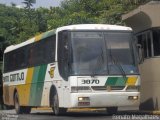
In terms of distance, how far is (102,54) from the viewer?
747 inches

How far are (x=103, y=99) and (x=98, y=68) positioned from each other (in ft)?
Result: 3.57

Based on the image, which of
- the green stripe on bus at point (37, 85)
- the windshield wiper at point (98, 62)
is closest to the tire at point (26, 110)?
the green stripe on bus at point (37, 85)

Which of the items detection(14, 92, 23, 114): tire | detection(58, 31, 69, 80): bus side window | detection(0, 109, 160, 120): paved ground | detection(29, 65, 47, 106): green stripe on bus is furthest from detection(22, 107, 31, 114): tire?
detection(58, 31, 69, 80): bus side window

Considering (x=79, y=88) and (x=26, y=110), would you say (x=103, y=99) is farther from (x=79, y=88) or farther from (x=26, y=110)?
(x=26, y=110)

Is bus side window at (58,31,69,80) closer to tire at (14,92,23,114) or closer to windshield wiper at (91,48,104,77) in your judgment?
windshield wiper at (91,48,104,77)

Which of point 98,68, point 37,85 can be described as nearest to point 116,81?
point 98,68

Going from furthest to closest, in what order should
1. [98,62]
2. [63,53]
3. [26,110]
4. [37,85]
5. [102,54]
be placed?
1. [26,110]
2. [37,85]
3. [63,53]
4. [102,54]
5. [98,62]

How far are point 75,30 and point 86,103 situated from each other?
8.74 feet

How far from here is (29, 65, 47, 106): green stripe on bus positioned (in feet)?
72.0

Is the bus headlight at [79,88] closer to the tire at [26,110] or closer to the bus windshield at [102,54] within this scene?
the bus windshield at [102,54]

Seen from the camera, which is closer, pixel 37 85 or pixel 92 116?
pixel 92 116

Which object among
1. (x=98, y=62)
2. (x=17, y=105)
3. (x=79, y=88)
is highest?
(x=98, y=62)

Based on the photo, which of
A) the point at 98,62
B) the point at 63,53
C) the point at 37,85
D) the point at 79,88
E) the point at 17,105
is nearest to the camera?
the point at 79,88

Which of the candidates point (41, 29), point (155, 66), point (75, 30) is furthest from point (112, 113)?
point (41, 29)
